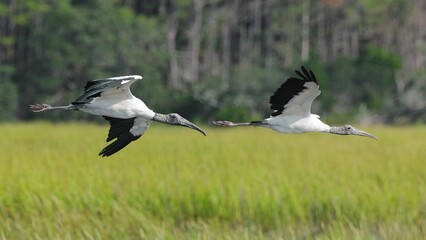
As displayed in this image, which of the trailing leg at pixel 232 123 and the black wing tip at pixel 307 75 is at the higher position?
the black wing tip at pixel 307 75

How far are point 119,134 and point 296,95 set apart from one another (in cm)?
37

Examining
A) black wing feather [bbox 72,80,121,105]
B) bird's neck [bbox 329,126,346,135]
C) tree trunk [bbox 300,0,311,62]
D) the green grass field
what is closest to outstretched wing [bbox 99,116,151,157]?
black wing feather [bbox 72,80,121,105]

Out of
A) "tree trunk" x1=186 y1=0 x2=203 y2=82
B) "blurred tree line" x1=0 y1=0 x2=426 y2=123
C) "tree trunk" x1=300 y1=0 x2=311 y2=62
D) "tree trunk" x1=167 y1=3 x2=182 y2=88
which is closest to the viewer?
"blurred tree line" x1=0 y1=0 x2=426 y2=123

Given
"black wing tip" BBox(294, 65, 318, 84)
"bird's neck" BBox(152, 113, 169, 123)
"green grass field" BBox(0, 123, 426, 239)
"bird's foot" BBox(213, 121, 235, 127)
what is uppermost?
"black wing tip" BBox(294, 65, 318, 84)

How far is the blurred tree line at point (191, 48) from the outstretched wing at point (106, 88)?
12934mm

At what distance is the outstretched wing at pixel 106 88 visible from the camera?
134 centimetres

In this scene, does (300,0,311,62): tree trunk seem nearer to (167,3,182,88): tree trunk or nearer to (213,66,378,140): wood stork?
(167,3,182,88): tree trunk

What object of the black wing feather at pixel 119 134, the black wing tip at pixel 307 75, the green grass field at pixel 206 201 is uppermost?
the black wing tip at pixel 307 75

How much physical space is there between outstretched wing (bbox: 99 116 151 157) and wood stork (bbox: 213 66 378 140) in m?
0.20

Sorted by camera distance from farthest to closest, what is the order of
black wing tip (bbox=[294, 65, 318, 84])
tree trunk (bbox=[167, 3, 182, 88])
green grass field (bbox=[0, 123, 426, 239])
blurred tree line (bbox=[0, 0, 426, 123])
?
tree trunk (bbox=[167, 3, 182, 88]), blurred tree line (bbox=[0, 0, 426, 123]), green grass field (bbox=[0, 123, 426, 239]), black wing tip (bbox=[294, 65, 318, 84])

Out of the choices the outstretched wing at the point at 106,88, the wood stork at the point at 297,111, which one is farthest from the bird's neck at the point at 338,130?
the outstretched wing at the point at 106,88

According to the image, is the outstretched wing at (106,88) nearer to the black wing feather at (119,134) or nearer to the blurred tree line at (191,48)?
the black wing feather at (119,134)

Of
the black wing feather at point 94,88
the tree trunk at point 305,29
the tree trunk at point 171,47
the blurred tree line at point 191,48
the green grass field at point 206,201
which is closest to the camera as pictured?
the black wing feather at point 94,88

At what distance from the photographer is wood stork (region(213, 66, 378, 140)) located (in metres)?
1.37
